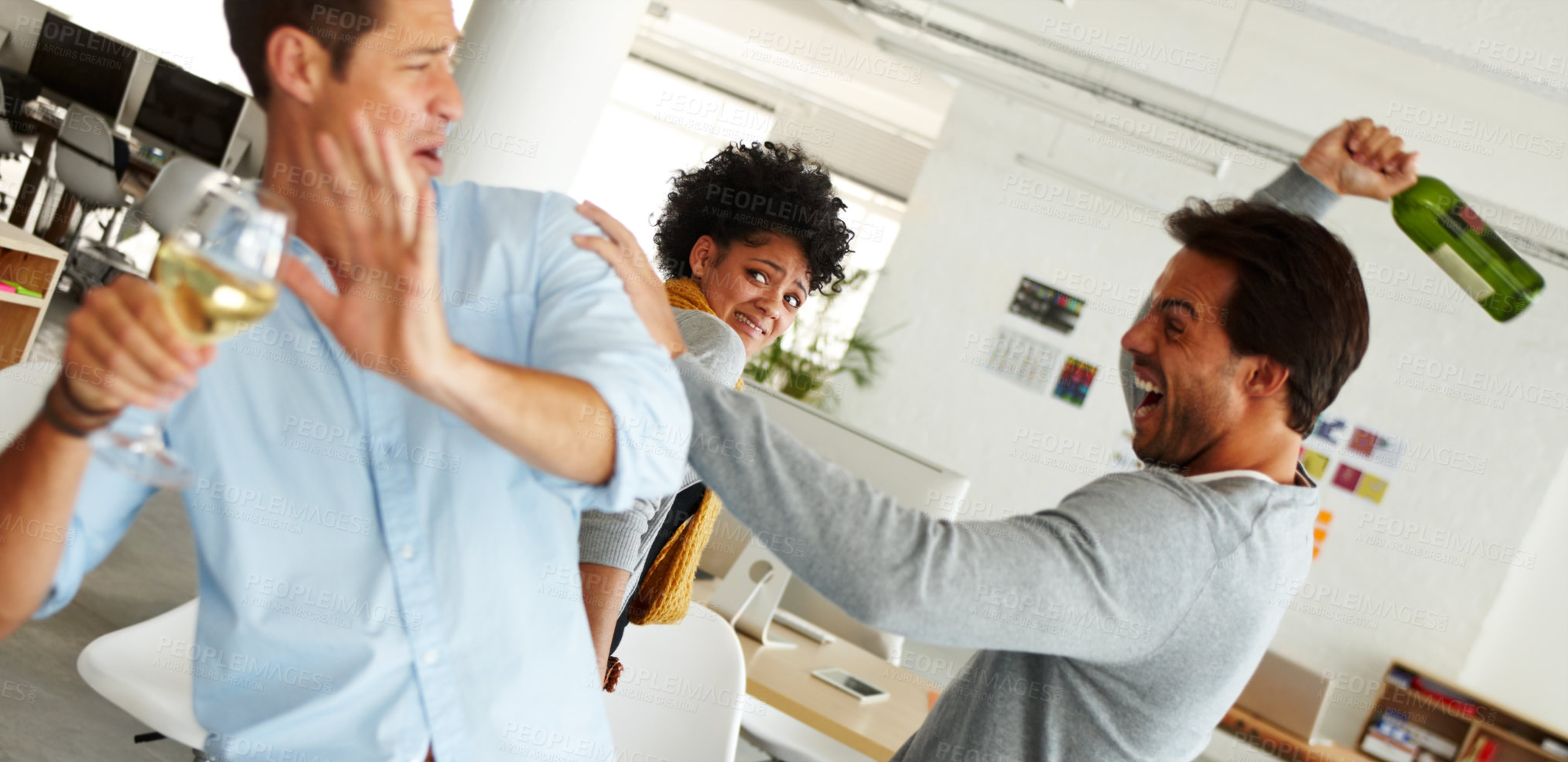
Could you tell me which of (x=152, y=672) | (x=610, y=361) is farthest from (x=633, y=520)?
(x=152, y=672)

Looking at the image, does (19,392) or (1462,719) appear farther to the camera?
(1462,719)

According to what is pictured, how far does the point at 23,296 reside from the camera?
380 centimetres

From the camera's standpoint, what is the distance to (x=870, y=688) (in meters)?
2.45

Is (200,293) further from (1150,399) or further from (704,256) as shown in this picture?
(704,256)

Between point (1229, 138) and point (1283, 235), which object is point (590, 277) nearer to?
point (1283, 235)

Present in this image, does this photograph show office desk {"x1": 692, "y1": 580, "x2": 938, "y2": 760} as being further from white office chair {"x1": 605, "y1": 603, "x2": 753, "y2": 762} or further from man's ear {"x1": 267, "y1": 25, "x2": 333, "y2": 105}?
man's ear {"x1": 267, "y1": 25, "x2": 333, "y2": 105}

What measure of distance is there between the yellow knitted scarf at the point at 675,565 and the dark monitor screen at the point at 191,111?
18.9 ft

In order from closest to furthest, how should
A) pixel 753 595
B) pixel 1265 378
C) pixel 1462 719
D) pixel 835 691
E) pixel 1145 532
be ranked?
pixel 1145 532 → pixel 1265 378 → pixel 835 691 → pixel 753 595 → pixel 1462 719

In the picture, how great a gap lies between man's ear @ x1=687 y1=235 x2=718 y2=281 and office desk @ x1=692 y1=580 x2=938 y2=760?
92 centimetres

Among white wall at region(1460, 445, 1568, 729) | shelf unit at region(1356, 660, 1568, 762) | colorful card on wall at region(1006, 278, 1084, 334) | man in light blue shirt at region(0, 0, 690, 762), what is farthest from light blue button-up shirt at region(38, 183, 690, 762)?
white wall at region(1460, 445, 1568, 729)

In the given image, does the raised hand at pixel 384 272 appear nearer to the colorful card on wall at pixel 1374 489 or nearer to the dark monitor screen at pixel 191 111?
the dark monitor screen at pixel 191 111

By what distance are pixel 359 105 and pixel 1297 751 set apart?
568 centimetres

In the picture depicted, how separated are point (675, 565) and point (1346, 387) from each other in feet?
20.1

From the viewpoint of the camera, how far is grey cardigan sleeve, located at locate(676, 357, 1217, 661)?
94 cm
